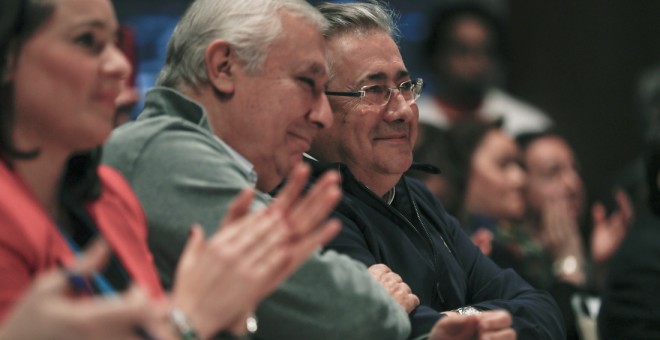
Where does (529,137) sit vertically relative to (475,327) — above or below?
below

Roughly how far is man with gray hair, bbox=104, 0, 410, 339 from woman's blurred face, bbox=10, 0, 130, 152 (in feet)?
1.30

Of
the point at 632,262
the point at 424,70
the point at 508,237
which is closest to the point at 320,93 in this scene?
the point at 632,262

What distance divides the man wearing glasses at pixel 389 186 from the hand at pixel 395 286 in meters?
0.14

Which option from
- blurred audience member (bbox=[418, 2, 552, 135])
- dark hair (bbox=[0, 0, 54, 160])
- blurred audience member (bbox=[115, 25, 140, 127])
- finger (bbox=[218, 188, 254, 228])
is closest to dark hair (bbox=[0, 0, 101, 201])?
dark hair (bbox=[0, 0, 54, 160])

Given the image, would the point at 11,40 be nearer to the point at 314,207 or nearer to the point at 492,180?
the point at 314,207

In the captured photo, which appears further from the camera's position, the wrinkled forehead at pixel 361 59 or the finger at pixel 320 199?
the wrinkled forehead at pixel 361 59

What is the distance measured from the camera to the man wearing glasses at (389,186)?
3.36 meters

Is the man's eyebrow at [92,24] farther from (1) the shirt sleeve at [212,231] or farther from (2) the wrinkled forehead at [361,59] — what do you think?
(2) the wrinkled forehead at [361,59]

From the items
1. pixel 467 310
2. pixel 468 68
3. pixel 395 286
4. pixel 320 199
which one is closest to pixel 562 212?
pixel 468 68

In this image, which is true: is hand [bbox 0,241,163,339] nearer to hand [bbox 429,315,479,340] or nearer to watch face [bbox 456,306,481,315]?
hand [bbox 429,315,479,340]

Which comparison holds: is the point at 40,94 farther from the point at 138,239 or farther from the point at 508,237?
the point at 508,237

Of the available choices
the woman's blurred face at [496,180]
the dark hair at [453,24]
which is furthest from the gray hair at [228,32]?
the dark hair at [453,24]

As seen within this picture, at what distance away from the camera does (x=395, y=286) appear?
303 cm

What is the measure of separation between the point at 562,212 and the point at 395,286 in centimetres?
397
